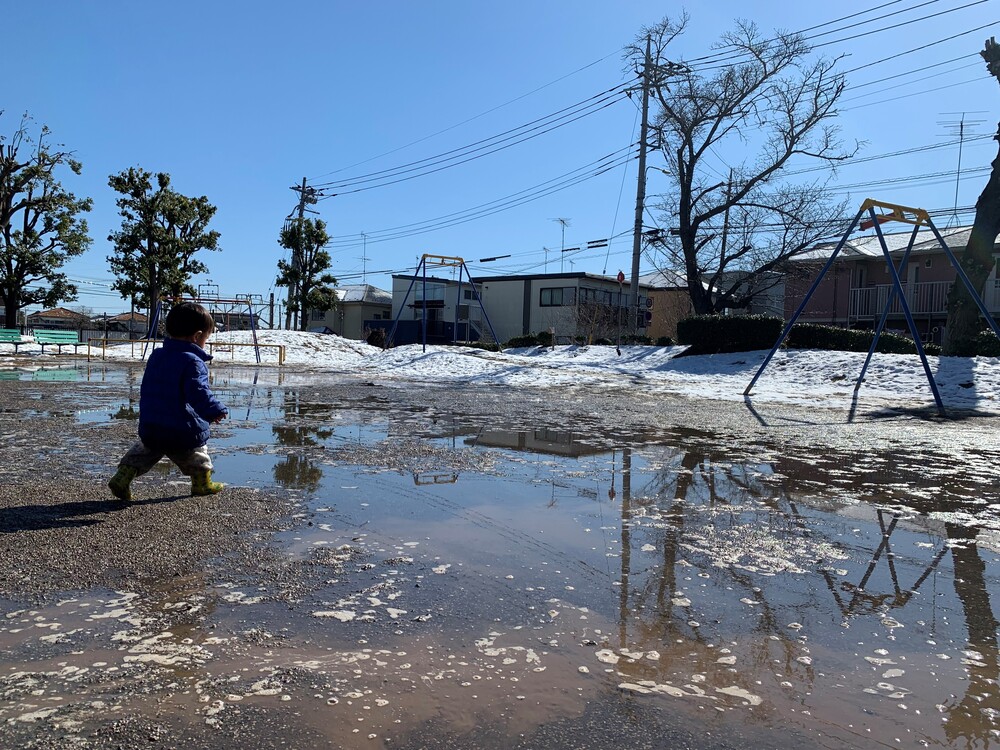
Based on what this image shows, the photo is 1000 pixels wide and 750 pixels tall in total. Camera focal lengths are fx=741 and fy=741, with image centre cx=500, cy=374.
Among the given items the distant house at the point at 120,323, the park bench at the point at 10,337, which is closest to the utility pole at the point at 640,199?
the park bench at the point at 10,337

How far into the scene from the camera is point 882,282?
107 ft

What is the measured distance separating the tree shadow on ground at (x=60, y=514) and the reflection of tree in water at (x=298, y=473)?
0.86m

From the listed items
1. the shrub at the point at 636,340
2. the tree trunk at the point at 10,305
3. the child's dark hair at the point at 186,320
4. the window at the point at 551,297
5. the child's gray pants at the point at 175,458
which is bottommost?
the child's gray pants at the point at 175,458

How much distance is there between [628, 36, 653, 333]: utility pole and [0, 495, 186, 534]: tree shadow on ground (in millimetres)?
24690

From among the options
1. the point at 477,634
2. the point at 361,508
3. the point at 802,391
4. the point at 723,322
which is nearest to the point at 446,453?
the point at 361,508

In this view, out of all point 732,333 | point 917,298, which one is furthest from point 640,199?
point 917,298

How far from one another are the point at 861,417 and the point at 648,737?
412 inches

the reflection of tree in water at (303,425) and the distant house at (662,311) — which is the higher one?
the distant house at (662,311)

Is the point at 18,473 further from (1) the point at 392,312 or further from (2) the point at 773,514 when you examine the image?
(1) the point at 392,312

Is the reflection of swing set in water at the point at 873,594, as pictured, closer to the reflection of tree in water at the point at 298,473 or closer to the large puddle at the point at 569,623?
the large puddle at the point at 569,623

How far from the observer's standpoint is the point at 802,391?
1578cm

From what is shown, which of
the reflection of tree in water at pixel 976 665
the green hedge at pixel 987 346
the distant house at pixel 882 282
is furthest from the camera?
the distant house at pixel 882 282

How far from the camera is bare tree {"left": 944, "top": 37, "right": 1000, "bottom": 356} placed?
17578 mm

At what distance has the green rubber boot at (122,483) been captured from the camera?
4.16m
